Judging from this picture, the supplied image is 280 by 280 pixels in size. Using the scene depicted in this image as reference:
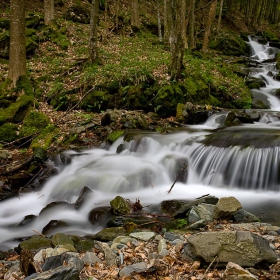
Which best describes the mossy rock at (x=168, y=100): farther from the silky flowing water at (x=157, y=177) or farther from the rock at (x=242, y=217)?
the rock at (x=242, y=217)

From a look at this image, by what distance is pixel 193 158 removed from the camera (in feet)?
28.5

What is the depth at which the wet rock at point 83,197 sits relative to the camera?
683 centimetres

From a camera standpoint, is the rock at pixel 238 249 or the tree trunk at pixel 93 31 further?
the tree trunk at pixel 93 31

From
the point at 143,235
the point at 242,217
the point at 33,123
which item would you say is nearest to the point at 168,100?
the point at 33,123

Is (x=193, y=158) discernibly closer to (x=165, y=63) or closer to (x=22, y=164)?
(x=22, y=164)

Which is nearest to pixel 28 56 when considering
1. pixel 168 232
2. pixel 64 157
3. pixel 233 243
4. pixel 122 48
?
pixel 122 48

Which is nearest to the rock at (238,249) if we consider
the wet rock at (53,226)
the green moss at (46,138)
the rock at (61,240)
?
the rock at (61,240)

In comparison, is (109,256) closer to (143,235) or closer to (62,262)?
(62,262)

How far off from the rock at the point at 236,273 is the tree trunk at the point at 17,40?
36.2 ft

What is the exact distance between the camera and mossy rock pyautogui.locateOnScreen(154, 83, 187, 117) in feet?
39.1

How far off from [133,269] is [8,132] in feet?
26.9

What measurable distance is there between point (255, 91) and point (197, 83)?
14.4ft

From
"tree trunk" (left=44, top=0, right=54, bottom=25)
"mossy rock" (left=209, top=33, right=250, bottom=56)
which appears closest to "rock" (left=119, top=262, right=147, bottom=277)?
"tree trunk" (left=44, top=0, right=54, bottom=25)

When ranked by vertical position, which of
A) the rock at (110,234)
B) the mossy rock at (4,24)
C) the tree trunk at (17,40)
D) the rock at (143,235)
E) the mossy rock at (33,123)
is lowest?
the rock at (110,234)
